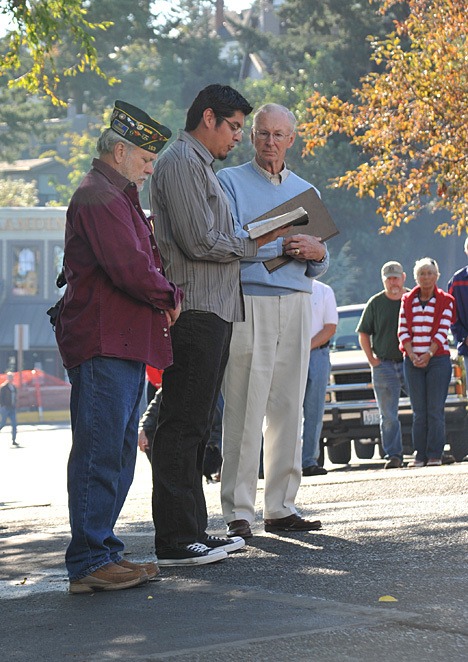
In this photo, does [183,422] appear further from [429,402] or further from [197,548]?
[429,402]

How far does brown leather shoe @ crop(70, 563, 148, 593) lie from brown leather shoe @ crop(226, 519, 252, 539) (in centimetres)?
148

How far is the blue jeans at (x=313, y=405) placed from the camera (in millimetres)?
13859

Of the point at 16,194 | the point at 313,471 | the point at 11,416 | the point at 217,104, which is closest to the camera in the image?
the point at 217,104

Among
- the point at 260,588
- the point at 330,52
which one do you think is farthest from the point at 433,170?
the point at 330,52

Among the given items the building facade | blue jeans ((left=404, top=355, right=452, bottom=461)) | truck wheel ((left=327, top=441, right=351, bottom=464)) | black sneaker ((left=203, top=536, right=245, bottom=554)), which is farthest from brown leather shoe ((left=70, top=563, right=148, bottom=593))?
the building facade

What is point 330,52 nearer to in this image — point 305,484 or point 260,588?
point 305,484

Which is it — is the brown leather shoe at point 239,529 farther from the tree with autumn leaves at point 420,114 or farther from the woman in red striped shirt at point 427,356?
the tree with autumn leaves at point 420,114

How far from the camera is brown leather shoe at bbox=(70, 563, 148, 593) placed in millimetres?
5766

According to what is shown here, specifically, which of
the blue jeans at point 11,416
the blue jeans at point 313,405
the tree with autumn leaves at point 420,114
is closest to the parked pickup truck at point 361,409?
the blue jeans at point 313,405

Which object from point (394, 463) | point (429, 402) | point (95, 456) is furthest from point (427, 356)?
point (95, 456)

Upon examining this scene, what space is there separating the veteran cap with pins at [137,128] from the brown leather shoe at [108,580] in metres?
1.65

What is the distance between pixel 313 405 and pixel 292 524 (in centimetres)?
638

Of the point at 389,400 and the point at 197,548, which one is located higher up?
the point at 389,400

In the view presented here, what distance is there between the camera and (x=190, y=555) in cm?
635
